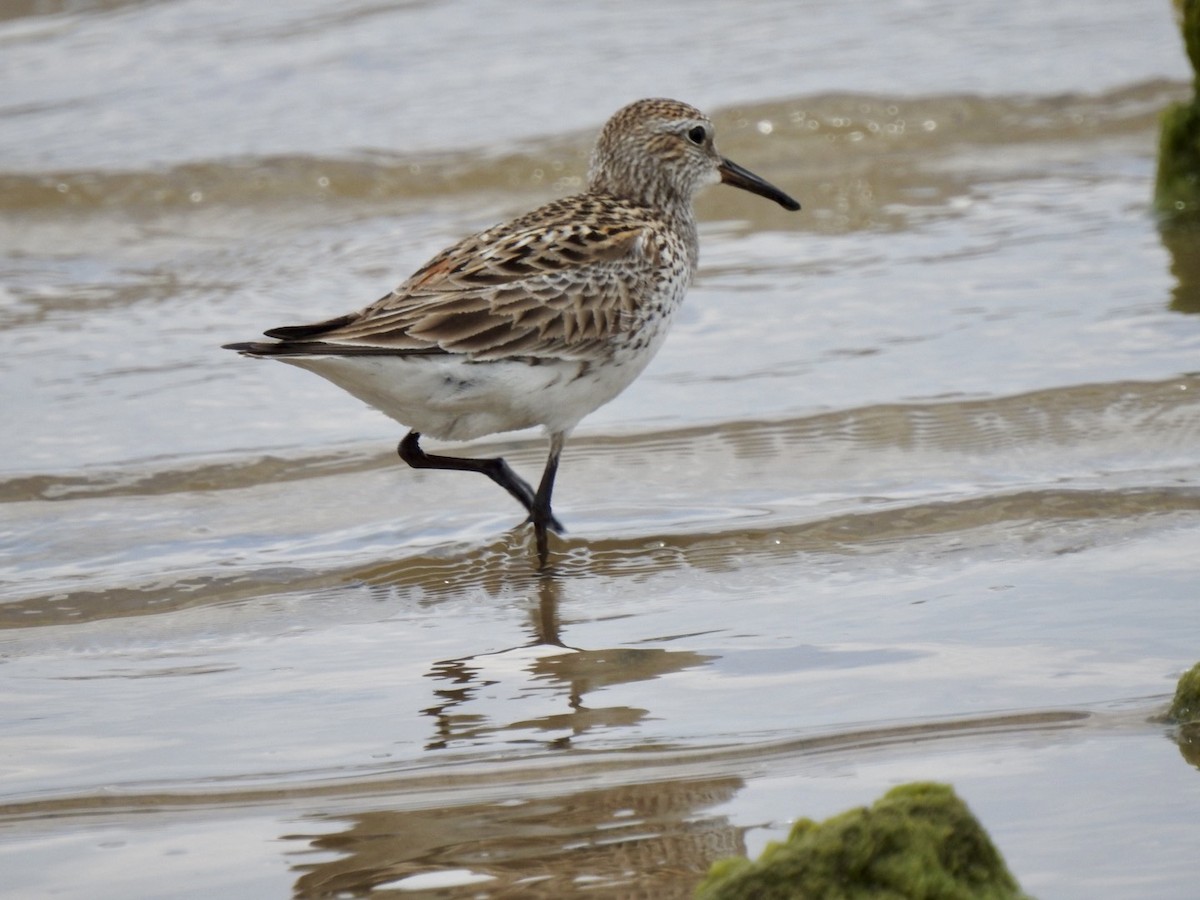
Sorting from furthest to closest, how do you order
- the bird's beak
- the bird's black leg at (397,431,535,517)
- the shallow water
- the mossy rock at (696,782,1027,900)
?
1. the bird's beak
2. the bird's black leg at (397,431,535,517)
3. the shallow water
4. the mossy rock at (696,782,1027,900)

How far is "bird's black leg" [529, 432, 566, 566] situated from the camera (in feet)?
21.0

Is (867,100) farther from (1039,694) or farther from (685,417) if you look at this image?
(1039,694)

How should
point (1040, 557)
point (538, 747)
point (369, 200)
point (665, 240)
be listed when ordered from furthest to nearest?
point (369, 200) < point (665, 240) < point (1040, 557) < point (538, 747)

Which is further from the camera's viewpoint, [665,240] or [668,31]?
[668,31]

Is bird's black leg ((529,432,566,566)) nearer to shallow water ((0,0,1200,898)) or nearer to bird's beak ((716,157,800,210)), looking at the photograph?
shallow water ((0,0,1200,898))

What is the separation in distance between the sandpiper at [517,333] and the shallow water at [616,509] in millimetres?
544

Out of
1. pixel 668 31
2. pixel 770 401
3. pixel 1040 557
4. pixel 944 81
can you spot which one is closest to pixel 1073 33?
pixel 944 81

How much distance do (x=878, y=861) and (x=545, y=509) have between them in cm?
326

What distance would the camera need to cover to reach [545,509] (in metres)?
6.46

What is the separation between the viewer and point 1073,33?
1430 cm

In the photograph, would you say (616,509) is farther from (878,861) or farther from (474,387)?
(878,861)

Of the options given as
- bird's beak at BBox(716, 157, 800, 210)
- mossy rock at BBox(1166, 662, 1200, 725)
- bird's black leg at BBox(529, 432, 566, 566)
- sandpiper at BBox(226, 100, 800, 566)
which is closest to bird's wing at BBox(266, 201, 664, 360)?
sandpiper at BBox(226, 100, 800, 566)

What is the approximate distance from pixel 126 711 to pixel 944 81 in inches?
382

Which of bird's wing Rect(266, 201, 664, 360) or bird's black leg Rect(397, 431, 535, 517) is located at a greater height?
bird's wing Rect(266, 201, 664, 360)
